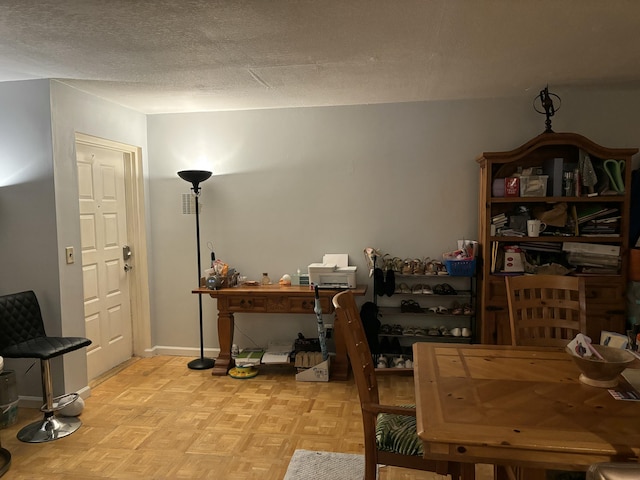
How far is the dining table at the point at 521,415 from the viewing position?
1.25 meters

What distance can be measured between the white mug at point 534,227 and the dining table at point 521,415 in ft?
5.60

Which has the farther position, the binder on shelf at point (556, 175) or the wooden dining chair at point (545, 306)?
the binder on shelf at point (556, 175)

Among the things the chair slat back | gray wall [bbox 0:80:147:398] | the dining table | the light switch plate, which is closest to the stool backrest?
gray wall [bbox 0:80:147:398]

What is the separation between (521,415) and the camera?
56.1 inches

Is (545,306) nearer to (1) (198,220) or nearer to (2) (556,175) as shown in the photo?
(2) (556,175)

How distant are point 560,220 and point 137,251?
12.0 ft

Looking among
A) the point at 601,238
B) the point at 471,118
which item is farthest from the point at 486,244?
the point at 471,118

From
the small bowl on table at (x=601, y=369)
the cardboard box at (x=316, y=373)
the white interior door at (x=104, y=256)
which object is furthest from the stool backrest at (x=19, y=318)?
the small bowl on table at (x=601, y=369)

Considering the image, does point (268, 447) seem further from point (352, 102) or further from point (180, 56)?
point (352, 102)

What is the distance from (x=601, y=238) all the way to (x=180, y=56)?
3214 millimetres

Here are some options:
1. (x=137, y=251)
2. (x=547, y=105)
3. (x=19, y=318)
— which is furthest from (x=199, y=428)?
(x=547, y=105)

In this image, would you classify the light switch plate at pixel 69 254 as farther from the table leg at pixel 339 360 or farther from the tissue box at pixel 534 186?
the tissue box at pixel 534 186

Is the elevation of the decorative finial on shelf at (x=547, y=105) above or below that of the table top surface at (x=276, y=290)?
above

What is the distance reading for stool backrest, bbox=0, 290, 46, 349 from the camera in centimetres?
294
